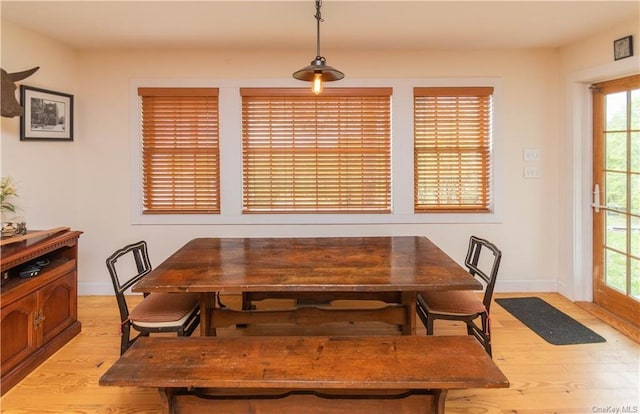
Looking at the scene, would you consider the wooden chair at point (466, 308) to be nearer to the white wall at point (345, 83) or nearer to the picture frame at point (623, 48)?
the white wall at point (345, 83)

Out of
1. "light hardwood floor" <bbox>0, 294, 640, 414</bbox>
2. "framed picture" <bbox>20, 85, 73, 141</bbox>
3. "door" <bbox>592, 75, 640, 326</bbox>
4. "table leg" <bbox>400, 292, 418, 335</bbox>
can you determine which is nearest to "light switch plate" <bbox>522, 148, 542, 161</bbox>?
"door" <bbox>592, 75, 640, 326</bbox>

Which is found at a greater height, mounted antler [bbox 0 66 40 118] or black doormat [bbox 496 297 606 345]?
mounted antler [bbox 0 66 40 118]

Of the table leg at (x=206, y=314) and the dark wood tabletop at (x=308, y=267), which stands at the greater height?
the dark wood tabletop at (x=308, y=267)

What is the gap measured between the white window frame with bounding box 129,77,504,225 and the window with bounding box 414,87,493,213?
7 cm

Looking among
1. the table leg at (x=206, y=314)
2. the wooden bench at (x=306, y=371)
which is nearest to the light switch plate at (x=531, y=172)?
the wooden bench at (x=306, y=371)

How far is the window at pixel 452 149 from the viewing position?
13.3 ft

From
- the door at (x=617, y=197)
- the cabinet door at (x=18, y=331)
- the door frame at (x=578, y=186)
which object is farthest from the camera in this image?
the door frame at (x=578, y=186)

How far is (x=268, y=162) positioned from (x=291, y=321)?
1.93 metres

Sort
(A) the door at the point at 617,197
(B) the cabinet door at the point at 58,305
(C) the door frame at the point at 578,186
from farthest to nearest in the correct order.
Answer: (C) the door frame at the point at 578,186 < (A) the door at the point at 617,197 < (B) the cabinet door at the point at 58,305

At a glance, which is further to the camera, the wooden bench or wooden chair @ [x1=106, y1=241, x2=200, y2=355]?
wooden chair @ [x1=106, y1=241, x2=200, y2=355]

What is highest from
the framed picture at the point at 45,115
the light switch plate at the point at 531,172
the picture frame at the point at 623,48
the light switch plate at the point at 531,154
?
the picture frame at the point at 623,48

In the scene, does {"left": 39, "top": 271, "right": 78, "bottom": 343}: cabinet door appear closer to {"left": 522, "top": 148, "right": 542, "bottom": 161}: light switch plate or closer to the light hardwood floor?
the light hardwood floor

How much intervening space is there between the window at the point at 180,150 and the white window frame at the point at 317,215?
0.20ft

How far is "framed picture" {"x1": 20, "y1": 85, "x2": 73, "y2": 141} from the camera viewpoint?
3312mm
